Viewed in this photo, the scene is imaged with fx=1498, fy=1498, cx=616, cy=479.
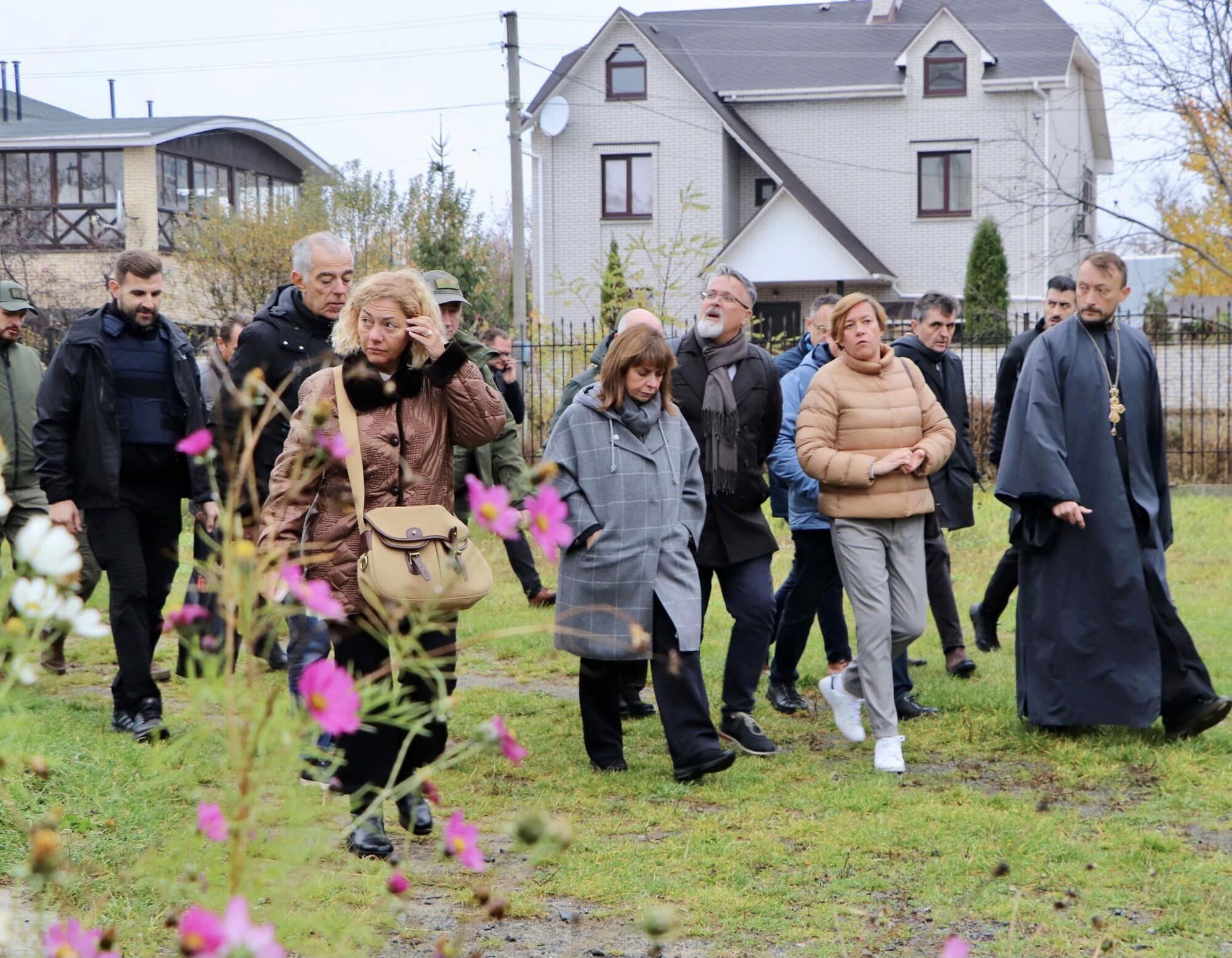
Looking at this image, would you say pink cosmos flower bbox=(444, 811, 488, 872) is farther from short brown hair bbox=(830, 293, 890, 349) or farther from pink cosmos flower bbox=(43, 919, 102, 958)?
short brown hair bbox=(830, 293, 890, 349)

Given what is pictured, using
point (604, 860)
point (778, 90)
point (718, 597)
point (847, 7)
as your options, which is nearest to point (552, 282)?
point (778, 90)

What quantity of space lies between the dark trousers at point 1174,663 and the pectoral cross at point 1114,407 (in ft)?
2.15

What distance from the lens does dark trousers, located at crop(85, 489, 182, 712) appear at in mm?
6453

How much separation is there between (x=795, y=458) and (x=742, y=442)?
46 centimetres

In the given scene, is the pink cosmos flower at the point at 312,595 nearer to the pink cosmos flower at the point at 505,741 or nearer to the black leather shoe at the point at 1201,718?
the pink cosmos flower at the point at 505,741

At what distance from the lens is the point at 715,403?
21.9ft

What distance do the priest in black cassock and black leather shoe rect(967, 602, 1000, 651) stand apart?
2495mm

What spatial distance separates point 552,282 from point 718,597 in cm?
2454

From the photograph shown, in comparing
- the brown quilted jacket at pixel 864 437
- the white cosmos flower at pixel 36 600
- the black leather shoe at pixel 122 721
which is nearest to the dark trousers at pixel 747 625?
the brown quilted jacket at pixel 864 437

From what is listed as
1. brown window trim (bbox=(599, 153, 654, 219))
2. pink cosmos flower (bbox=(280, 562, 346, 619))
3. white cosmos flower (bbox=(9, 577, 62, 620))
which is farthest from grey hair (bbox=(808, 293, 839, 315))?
brown window trim (bbox=(599, 153, 654, 219))

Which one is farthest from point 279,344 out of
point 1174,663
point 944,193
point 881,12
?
point 881,12

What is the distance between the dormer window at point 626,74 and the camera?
3388 centimetres

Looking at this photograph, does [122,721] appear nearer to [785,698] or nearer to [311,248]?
[311,248]

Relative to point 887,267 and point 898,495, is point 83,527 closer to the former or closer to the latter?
point 898,495
